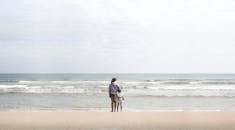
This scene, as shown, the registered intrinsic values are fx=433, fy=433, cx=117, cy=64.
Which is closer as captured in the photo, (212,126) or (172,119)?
(212,126)

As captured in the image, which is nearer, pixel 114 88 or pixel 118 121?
pixel 118 121

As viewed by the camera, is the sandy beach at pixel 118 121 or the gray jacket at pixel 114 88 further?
the gray jacket at pixel 114 88

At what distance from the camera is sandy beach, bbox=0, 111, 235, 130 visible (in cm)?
1228

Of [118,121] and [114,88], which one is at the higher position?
[114,88]

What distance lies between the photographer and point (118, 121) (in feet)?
44.0

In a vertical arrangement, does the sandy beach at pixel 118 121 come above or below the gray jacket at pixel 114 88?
below

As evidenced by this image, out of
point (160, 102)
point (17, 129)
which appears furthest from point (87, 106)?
point (17, 129)

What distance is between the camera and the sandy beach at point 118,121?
1228 centimetres

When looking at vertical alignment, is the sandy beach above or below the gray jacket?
below

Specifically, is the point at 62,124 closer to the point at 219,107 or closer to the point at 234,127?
the point at 234,127

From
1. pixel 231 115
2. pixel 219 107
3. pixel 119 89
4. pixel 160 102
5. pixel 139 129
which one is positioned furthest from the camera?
pixel 160 102

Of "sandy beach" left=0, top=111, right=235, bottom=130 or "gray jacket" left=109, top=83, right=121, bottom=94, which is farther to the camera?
"gray jacket" left=109, top=83, right=121, bottom=94

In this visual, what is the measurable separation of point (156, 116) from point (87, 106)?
7166mm

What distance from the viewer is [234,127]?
12.2 metres
